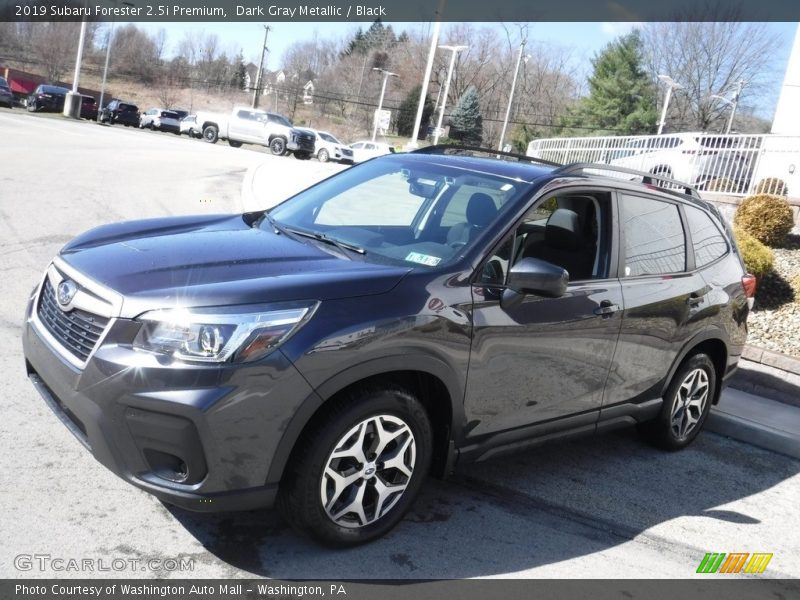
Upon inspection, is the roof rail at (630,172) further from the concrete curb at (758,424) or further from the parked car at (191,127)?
the parked car at (191,127)

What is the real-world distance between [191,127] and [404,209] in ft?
134

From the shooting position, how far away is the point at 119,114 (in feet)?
153

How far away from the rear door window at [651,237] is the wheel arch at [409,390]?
60.2 inches

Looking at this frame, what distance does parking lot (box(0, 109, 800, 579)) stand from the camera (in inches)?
131

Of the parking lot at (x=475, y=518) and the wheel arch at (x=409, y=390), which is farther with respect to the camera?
the parking lot at (x=475, y=518)

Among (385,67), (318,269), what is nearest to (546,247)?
(318,269)

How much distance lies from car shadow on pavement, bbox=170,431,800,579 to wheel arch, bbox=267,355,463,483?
0.41 metres

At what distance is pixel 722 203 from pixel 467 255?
414 inches

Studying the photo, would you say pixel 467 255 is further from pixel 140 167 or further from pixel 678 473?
pixel 140 167

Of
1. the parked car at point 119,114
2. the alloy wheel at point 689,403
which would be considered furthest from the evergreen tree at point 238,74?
Result: the alloy wheel at point 689,403

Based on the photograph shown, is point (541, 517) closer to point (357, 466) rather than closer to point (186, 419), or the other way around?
point (357, 466)

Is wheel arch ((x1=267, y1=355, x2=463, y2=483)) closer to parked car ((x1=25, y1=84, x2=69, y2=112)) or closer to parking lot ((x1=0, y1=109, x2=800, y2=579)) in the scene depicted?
parking lot ((x1=0, y1=109, x2=800, y2=579))

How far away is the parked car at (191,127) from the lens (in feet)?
138

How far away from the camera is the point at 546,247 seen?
4.44 meters
